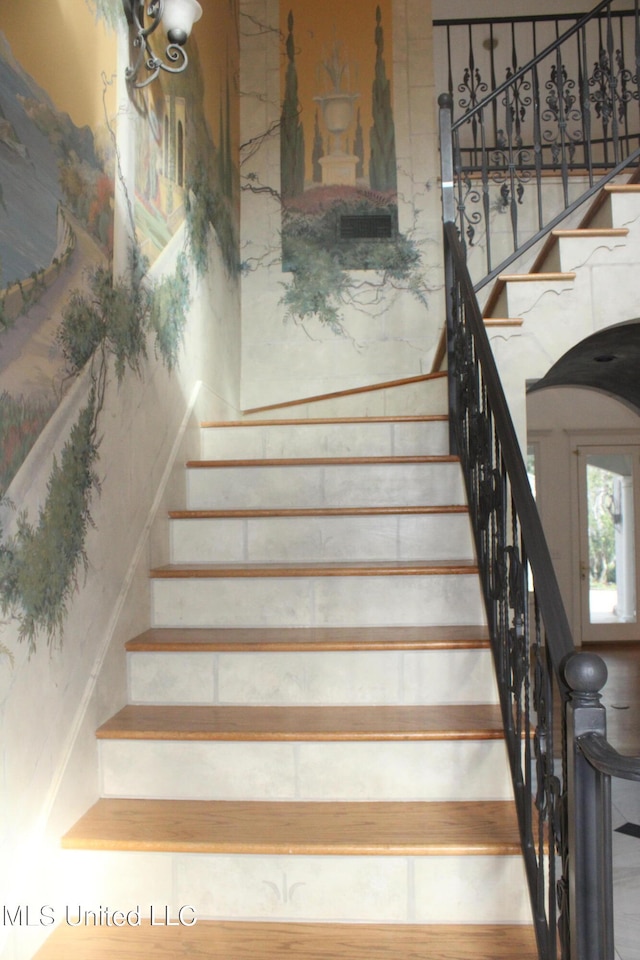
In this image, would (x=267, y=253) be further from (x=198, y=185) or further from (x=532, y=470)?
(x=532, y=470)

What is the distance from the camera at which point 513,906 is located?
67.9 inches

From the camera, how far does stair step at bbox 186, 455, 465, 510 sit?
9.95 ft

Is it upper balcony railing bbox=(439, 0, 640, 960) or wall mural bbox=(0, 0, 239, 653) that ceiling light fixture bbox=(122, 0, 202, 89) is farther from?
upper balcony railing bbox=(439, 0, 640, 960)

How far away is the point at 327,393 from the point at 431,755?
3.37m

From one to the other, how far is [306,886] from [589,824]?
2.73 feet

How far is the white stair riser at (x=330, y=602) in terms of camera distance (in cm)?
249

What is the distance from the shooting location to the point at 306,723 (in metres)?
2.05

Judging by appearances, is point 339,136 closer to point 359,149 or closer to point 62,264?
point 359,149

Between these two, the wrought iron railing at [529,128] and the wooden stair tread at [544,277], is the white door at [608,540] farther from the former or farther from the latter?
the wooden stair tread at [544,277]

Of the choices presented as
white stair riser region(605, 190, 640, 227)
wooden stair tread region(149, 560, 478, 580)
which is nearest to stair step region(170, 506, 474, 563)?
wooden stair tread region(149, 560, 478, 580)

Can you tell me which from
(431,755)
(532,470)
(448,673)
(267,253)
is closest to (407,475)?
(448,673)

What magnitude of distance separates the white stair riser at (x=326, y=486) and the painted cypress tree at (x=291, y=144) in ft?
9.16

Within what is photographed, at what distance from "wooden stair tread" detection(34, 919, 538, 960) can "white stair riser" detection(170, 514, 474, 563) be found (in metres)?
1.32

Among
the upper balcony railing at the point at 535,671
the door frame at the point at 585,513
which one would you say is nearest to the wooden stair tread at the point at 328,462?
the upper balcony railing at the point at 535,671
